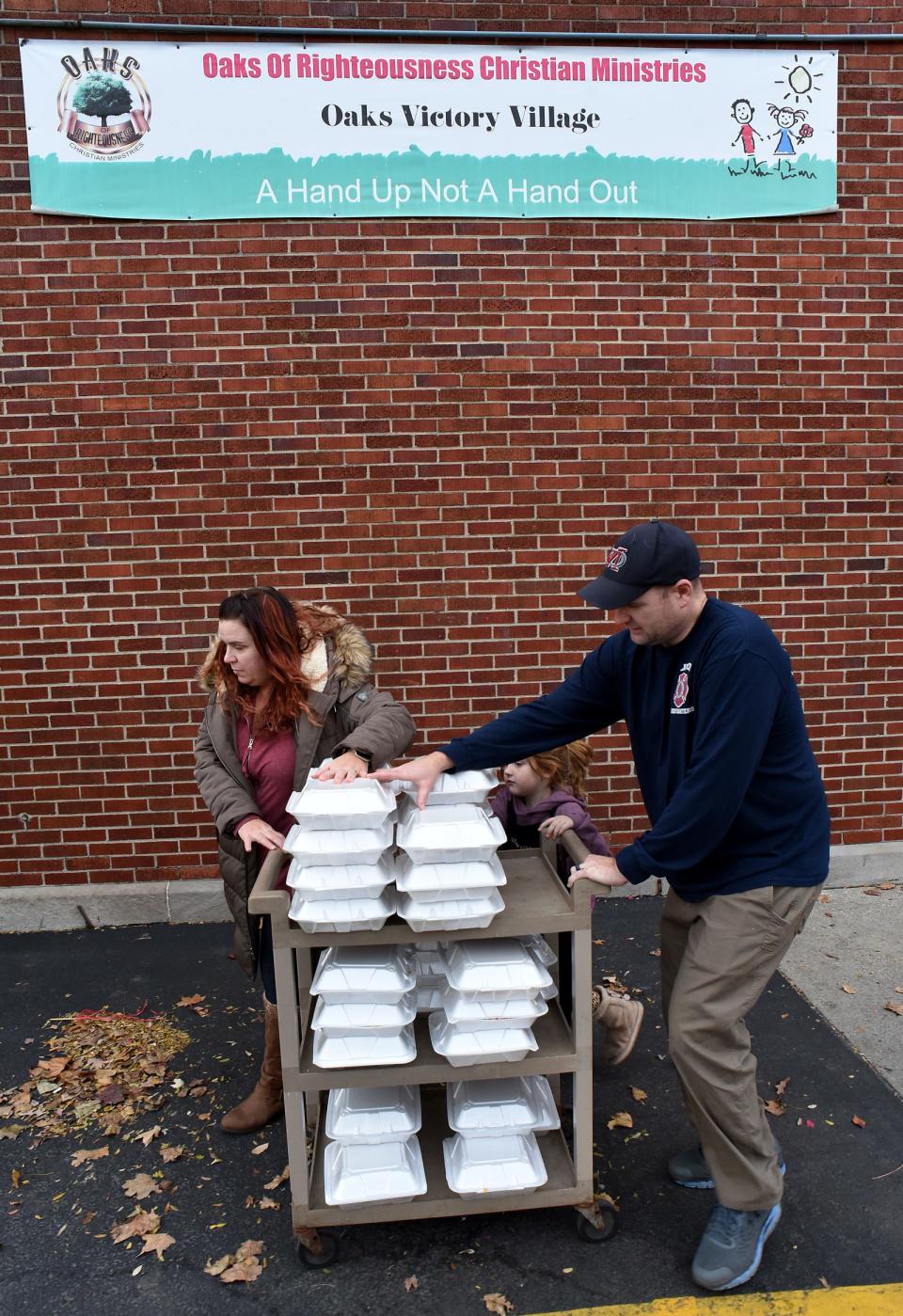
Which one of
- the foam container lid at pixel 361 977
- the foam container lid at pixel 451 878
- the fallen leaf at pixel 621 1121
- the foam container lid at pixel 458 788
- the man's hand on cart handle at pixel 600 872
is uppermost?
the foam container lid at pixel 458 788

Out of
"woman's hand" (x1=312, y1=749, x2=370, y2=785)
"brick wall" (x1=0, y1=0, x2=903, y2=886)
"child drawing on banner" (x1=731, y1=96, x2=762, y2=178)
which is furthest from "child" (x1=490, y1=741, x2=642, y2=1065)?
"child drawing on banner" (x1=731, y1=96, x2=762, y2=178)

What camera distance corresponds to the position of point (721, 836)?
8.94 ft

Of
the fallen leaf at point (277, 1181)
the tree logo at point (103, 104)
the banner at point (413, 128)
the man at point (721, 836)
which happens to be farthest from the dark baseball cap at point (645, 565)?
the tree logo at point (103, 104)

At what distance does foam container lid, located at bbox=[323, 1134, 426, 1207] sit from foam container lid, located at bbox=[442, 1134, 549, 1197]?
106 millimetres

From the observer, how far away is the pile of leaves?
149 inches

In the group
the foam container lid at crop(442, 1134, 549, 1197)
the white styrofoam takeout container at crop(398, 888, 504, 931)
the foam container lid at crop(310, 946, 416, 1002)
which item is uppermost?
the white styrofoam takeout container at crop(398, 888, 504, 931)

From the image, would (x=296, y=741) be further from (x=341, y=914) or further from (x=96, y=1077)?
(x=96, y=1077)

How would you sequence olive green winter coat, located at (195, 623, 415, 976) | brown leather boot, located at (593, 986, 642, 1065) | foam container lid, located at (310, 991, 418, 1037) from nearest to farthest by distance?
foam container lid, located at (310, 991, 418, 1037)
olive green winter coat, located at (195, 623, 415, 976)
brown leather boot, located at (593, 986, 642, 1065)

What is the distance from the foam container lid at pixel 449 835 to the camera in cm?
276

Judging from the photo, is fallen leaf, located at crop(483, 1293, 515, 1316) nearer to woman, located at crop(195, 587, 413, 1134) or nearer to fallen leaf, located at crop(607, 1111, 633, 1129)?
fallen leaf, located at crop(607, 1111, 633, 1129)

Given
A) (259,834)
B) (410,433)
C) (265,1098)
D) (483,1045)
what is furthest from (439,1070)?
(410,433)

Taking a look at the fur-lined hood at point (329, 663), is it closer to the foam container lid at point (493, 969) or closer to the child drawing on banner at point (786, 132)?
the foam container lid at point (493, 969)

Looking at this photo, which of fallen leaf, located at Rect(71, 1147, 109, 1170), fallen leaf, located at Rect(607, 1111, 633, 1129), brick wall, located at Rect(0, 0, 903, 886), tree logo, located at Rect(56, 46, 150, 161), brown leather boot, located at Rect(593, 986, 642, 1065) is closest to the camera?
fallen leaf, located at Rect(71, 1147, 109, 1170)

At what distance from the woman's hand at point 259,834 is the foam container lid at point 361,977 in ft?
1.40
